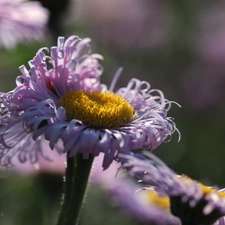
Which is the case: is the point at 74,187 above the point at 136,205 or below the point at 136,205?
above

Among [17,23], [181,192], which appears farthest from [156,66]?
[181,192]

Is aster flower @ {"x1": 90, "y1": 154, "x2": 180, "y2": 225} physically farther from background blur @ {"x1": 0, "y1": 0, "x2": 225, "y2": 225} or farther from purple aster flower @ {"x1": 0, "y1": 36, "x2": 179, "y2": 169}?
purple aster flower @ {"x1": 0, "y1": 36, "x2": 179, "y2": 169}

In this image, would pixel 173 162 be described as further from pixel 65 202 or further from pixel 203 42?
pixel 65 202

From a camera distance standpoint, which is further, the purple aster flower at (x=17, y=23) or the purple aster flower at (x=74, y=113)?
the purple aster flower at (x=17, y=23)

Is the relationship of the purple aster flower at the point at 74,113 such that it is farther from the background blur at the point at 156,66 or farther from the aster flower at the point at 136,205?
the background blur at the point at 156,66

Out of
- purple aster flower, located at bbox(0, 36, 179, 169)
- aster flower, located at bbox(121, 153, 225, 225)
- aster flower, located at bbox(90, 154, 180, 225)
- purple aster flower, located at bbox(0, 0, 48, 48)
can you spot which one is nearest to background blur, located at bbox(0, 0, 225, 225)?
aster flower, located at bbox(90, 154, 180, 225)

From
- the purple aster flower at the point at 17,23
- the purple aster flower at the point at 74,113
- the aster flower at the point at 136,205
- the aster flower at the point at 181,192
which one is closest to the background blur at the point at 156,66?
the aster flower at the point at 136,205

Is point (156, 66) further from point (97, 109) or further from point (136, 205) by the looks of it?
point (97, 109)
